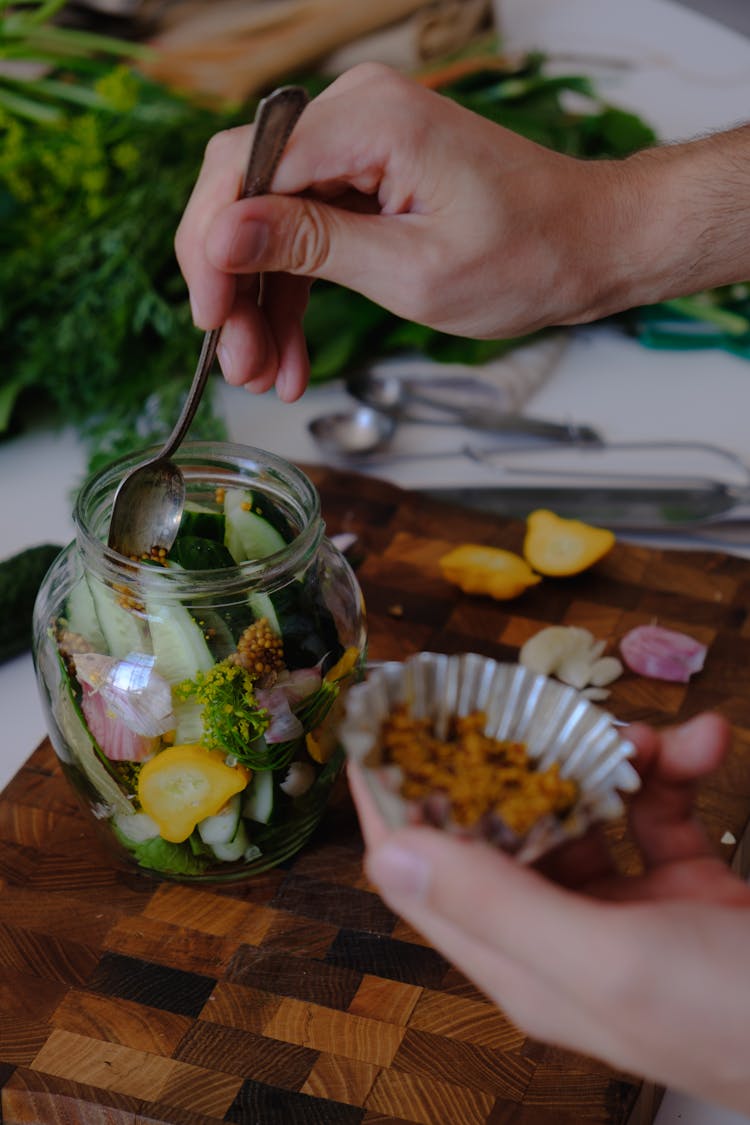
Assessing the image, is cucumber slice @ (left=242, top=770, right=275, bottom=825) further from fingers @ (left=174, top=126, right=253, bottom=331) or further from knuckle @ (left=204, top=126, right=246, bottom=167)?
knuckle @ (left=204, top=126, right=246, bottom=167)

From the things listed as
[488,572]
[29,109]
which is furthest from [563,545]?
[29,109]

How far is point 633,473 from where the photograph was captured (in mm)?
1742

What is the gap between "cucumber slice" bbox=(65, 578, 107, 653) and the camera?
1.05 meters

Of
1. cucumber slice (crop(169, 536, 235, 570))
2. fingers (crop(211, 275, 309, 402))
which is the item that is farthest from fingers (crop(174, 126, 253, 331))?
cucumber slice (crop(169, 536, 235, 570))

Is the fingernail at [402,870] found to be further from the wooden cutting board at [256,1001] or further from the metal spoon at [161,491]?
the metal spoon at [161,491]

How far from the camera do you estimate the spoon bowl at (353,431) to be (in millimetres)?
1761

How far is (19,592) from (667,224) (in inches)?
32.4

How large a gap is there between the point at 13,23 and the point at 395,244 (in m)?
1.51

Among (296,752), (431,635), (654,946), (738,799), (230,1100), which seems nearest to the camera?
(654,946)

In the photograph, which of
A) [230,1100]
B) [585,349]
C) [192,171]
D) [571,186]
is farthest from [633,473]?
[230,1100]

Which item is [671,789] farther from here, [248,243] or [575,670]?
[248,243]

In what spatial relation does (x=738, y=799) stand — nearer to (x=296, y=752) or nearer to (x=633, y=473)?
(x=296, y=752)

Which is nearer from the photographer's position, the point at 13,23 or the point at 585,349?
the point at 585,349

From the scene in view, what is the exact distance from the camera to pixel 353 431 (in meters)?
1.79
